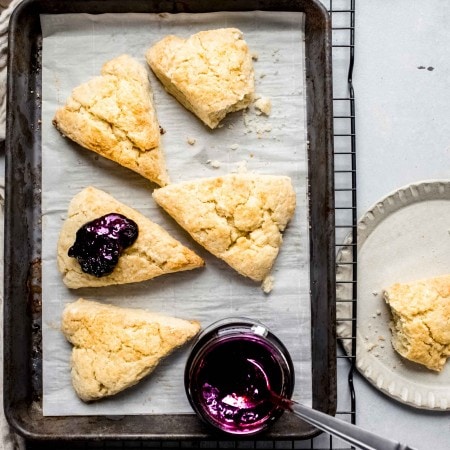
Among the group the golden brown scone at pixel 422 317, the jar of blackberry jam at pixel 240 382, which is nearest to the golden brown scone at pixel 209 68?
the jar of blackberry jam at pixel 240 382

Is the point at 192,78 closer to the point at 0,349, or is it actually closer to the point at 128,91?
the point at 128,91

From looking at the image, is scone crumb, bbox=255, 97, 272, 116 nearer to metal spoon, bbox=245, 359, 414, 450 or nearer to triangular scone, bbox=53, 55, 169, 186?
triangular scone, bbox=53, 55, 169, 186

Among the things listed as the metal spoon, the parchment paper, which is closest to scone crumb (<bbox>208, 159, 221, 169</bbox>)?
the parchment paper

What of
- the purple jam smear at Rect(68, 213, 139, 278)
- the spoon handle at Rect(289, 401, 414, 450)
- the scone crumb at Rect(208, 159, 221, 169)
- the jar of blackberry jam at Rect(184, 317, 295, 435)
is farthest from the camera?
the scone crumb at Rect(208, 159, 221, 169)

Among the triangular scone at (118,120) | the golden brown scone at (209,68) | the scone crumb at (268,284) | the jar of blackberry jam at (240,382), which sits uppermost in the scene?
the golden brown scone at (209,68)

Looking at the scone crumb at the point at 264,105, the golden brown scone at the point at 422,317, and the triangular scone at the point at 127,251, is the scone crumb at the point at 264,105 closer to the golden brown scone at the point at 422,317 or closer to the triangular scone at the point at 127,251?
the triangular scone at the point at 127,251
